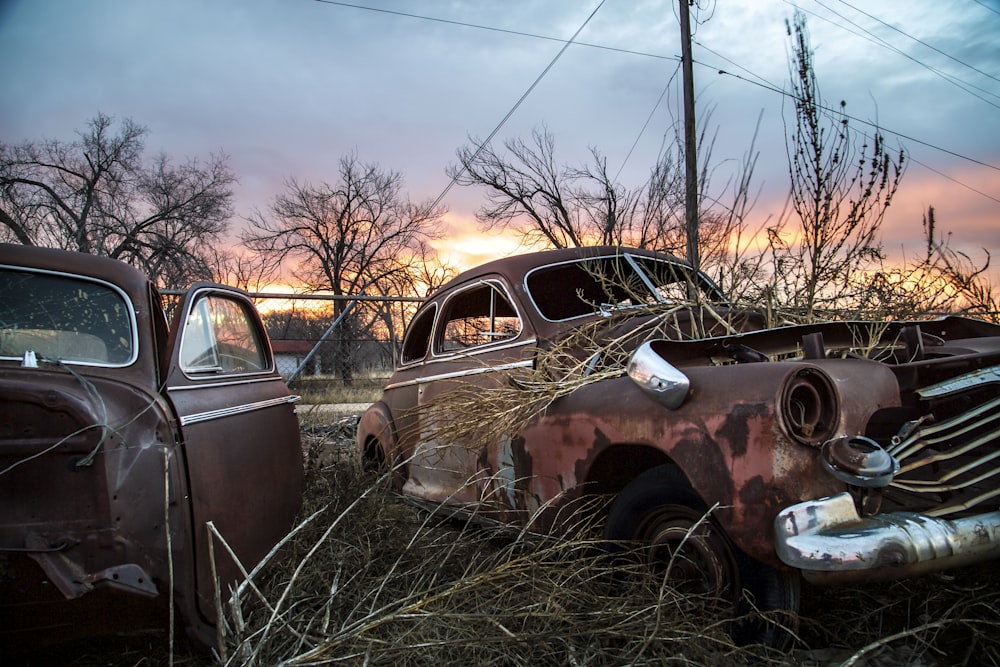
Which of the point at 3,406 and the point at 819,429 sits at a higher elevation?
the point at 3,406

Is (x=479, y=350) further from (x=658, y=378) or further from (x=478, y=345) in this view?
(x=658, y=378)

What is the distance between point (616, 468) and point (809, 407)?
912 mm

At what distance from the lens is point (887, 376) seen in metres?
2.10

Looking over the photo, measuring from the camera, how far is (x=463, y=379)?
13.0 ft

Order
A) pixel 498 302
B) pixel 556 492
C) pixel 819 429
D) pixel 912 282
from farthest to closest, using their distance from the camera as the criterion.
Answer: pixel 498 302, pixel 912 282, pixel 556 492, pixel 819 429

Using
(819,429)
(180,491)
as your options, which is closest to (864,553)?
(819,429)

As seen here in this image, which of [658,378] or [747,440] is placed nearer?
[747,440]

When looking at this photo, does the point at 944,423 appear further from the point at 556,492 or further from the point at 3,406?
the point at 3,406

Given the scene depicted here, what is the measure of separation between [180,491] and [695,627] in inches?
71.6

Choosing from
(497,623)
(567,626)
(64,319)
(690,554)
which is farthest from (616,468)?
(64,319)

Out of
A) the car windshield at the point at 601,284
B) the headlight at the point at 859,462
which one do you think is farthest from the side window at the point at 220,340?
the headlight at the point at 859,462

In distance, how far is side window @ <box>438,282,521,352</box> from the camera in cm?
393

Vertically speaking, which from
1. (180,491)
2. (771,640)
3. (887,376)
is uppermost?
(887,376)

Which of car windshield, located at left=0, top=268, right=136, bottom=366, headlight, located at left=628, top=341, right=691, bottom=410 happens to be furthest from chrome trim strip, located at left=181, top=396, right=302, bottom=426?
headlight, located at left=628, top=341, right=691, bottom=410
